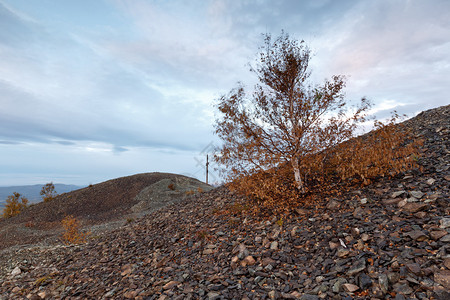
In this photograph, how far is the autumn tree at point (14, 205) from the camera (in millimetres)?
30141

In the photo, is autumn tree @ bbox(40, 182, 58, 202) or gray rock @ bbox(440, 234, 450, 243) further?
autumn tree @ bbox(40, 182, 58, 202)

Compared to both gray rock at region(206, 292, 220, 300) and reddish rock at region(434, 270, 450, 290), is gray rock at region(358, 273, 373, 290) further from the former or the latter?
gray rock at region(206, 292, 220, 300)

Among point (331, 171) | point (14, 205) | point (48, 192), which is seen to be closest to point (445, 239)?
point (331, 171)

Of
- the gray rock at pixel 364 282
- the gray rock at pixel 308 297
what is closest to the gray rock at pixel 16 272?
the gray rock at pixel 308 297

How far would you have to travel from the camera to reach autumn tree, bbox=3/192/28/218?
30.1m

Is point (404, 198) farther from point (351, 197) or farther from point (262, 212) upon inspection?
point (262, 212)

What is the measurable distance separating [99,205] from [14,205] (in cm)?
1181

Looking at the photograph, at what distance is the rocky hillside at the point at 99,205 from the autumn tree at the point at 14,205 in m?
1.39

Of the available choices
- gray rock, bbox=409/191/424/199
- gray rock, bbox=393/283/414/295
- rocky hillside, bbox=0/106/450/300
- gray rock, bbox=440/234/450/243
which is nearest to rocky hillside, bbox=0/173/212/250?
rocky hillside, bbox=0/106/450/300

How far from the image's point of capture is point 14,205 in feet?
101

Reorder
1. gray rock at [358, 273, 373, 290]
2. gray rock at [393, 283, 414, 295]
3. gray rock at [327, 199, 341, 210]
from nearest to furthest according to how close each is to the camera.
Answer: gray rock at [393, 283, 414, 295] → gray rock at [358, 273, 373, 290] → gray rock at [327, 199, 341, 210]

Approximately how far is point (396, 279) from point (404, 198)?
3314 mm

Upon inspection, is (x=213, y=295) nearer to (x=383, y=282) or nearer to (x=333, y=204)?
(x=383, y=282)

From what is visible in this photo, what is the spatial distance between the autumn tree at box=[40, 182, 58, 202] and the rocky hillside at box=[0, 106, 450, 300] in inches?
1010
